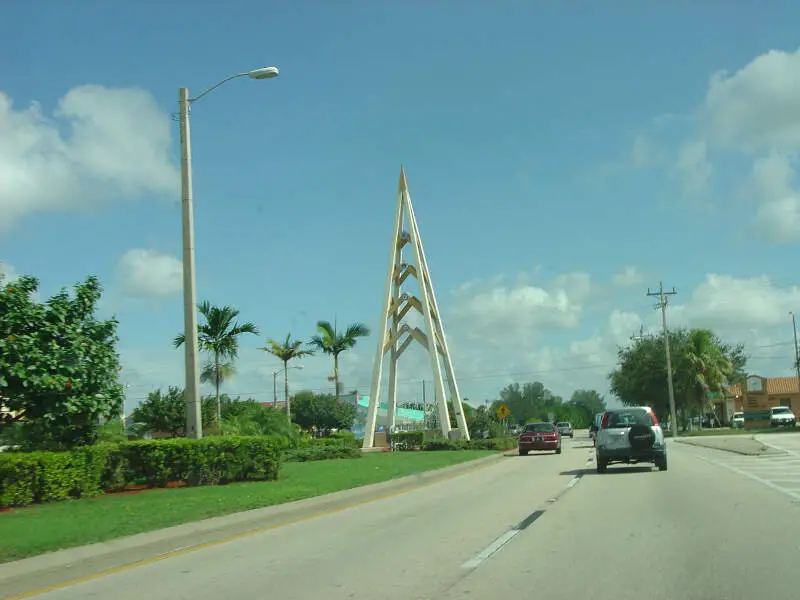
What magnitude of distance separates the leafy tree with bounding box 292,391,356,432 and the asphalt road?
75655mm

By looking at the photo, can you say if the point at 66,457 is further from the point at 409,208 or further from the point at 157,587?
the point at 409,208

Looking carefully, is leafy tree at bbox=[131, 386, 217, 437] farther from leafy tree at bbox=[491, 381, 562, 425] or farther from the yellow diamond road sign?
leafy tree at bbox=[491, 381, 562, 425]

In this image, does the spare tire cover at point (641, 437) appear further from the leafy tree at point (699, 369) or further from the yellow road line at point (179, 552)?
the leafy tree at point (699, 369)

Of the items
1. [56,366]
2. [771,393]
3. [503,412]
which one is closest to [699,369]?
[503,412]

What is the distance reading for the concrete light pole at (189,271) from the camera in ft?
65.3

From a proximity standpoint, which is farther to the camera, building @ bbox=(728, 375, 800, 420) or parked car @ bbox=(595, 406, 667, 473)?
building @ bbox=(728, 375, 800, 420)

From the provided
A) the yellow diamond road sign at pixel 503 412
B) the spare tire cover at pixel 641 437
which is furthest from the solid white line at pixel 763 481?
the yellow diamond road sign at pixel 503 412

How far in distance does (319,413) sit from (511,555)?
8301 centimetres

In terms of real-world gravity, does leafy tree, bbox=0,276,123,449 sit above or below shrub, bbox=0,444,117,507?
above

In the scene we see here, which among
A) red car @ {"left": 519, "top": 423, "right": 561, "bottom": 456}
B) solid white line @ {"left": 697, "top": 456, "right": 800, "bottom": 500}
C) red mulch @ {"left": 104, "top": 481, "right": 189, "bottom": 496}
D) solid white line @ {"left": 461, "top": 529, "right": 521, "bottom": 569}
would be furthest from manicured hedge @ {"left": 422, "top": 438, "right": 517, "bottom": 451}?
solid white line @ {"left": 461, "top": 529, "right": 521, "bottom": 569}

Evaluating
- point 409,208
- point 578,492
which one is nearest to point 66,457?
point 578,492

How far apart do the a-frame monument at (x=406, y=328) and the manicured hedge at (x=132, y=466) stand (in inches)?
1041

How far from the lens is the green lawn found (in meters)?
11.6

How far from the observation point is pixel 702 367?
250ft
